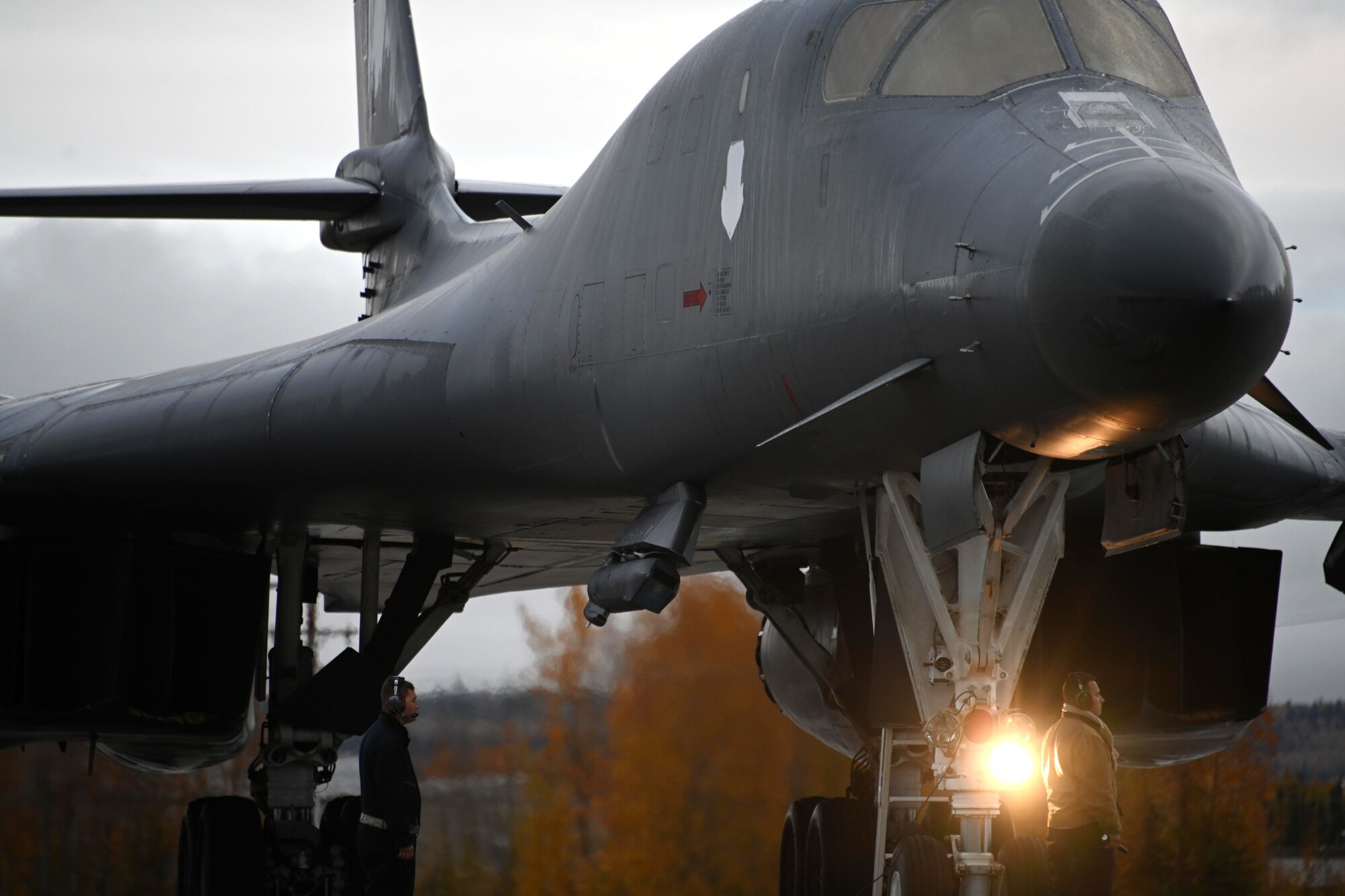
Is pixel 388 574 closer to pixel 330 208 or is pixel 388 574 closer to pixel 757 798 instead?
pixel 330 208

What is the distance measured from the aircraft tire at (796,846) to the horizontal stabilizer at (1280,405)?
4442mm

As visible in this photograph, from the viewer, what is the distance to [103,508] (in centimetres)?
876

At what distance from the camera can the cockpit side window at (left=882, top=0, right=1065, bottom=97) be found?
4.98 m

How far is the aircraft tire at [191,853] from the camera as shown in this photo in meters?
8.86

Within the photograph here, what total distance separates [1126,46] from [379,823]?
4554 mm

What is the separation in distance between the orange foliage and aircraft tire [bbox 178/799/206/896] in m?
5.16

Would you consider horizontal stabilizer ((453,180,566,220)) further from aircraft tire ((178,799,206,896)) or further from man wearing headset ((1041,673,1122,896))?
man wearing headset ((1041,673,1122,896))

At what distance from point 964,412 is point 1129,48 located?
53.6 inches

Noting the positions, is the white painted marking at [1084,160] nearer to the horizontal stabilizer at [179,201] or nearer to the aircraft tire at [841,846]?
the aircraft tire at [841,846]

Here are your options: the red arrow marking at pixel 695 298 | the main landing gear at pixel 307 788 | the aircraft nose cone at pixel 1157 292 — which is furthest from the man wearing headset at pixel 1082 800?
the main landing gear at pixel 307 788

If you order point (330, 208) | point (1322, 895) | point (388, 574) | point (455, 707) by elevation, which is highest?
point (330, 208)

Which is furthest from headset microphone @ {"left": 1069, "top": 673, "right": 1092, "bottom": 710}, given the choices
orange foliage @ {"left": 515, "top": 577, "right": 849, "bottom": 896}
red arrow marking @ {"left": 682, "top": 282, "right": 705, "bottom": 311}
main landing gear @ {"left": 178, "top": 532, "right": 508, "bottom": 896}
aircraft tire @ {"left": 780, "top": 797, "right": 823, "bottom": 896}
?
orange foliage @ {"left": 515, "top": 577, "right": 849, "bottom": 896}

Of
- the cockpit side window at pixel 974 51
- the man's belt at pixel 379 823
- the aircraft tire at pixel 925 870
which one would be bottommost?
the man's belt at pixel 379 823

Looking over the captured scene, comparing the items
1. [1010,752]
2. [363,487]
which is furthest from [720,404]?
[363,487]
